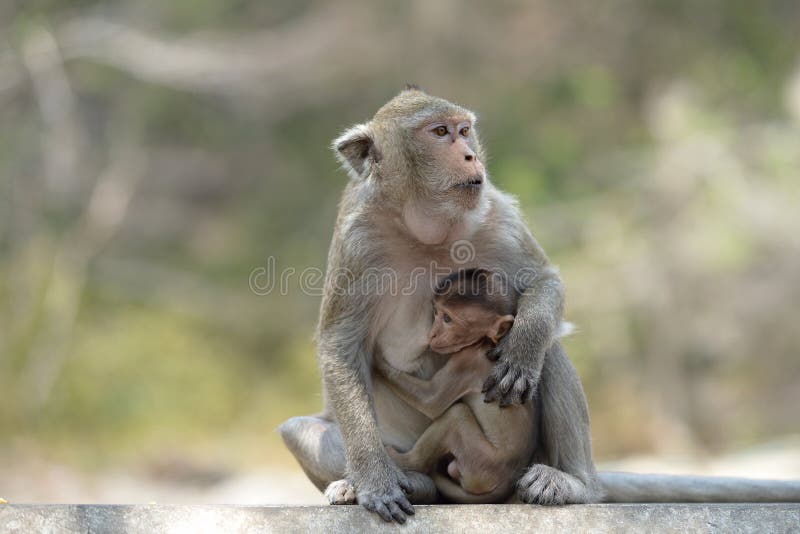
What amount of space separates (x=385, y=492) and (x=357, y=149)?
1.72m

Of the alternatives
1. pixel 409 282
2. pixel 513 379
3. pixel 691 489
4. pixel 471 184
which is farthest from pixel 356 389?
pixel 691 489

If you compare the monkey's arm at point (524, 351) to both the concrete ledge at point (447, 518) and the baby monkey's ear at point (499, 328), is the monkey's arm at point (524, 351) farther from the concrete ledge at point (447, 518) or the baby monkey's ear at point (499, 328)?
the concrete ledge at point (447, 518)

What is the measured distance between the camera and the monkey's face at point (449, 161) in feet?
15.8

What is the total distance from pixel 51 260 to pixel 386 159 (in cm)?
1075

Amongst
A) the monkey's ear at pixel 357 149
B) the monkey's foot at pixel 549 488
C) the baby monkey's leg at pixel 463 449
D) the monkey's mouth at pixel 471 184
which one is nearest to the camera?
the monkey's foot at pixel 549 488

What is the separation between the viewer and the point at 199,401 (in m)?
14.5

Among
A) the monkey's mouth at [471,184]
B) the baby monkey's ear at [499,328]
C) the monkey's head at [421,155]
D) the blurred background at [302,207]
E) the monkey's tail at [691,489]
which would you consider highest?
the blurred background at [302,207]

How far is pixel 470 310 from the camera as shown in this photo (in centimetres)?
463

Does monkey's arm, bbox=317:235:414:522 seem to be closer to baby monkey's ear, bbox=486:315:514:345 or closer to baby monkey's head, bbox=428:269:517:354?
baby monkey's head, bbox=428:269:517:354

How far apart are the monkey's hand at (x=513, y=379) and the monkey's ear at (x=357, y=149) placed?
1.21m

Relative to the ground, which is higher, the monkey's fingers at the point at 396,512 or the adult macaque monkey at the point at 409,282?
the adult macaque monkey at the point at 409,282

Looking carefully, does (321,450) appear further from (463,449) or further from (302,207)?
(302,207)

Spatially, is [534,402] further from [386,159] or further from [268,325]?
[268,325]

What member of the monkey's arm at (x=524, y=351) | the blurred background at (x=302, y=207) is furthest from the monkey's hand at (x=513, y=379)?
the blurred background at (x=302, y=207)
